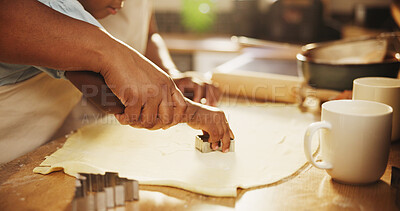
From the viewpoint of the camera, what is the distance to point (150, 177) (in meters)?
0.71

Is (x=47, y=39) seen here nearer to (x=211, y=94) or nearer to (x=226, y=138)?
(x=226, y=138)

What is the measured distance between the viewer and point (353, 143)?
2.10 ft

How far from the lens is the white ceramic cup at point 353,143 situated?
63 cm

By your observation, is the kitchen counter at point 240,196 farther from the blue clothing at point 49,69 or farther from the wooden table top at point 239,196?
the blue clothing at point 49,69

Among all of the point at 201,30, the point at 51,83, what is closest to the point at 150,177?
the point at 51,83

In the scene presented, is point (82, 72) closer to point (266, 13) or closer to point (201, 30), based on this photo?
point (266, 13)

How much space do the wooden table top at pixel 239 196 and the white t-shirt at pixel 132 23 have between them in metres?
0.71

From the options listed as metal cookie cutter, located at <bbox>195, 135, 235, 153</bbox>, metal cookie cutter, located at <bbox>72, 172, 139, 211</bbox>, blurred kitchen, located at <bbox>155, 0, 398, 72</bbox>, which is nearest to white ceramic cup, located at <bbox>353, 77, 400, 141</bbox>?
metal cookie cutter, located at <bbox>195, 135, 235, 153</bbox>

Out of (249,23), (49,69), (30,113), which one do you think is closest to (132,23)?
(30,113)

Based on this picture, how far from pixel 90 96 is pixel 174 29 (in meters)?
2.44

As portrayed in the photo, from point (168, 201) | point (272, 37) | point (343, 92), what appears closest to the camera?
point (168, 201)

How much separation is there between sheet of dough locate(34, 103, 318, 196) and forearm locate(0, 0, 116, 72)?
21 cm

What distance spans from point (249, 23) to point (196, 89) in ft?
5.31

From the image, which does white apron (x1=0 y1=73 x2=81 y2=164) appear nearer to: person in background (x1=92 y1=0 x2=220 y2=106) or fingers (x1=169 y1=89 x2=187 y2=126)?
person in background (x1=92 y1=0 x2=220 y2=106)
